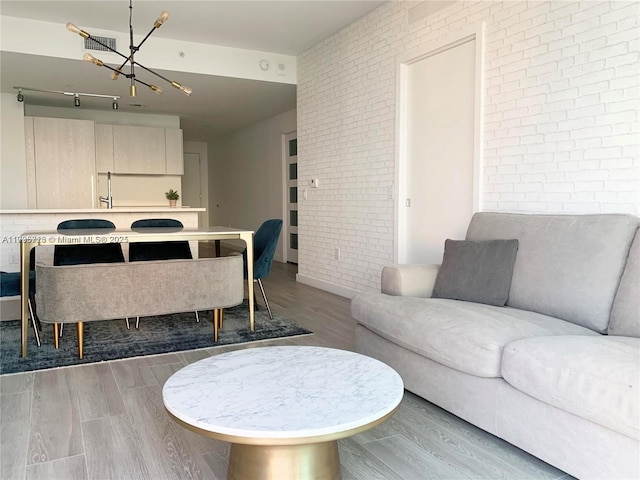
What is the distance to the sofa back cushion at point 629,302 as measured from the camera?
2.07 m

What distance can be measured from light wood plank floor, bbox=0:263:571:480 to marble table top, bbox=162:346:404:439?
39 cm

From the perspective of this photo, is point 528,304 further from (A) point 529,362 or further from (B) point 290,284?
(B) point 290,284

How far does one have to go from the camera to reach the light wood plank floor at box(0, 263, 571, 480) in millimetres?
1805

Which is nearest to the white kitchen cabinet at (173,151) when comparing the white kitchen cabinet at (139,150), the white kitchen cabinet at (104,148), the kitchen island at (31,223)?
the white kitchen cabinet at (139,150)

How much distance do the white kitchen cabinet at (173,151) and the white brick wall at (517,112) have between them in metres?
3.90

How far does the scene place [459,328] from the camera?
83.9 inches

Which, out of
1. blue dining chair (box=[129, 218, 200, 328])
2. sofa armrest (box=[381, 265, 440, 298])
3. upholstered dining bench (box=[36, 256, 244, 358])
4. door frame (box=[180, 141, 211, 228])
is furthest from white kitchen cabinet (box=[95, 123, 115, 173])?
sofa armrest (box=[381, 265, 440, 298])

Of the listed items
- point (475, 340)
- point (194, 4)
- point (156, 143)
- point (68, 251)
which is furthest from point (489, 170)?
point (156, 143)

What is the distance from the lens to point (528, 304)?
8.30 ft

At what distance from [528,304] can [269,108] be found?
5.96 metres

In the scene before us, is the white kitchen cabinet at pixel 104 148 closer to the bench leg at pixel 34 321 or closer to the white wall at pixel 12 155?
the white wall at pixel 12 155

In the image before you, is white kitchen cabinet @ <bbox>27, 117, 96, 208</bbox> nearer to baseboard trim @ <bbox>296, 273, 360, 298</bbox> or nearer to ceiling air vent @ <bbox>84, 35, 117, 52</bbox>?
ceiling air vent @ <bbox>84, 35, 117, 52</bbox>

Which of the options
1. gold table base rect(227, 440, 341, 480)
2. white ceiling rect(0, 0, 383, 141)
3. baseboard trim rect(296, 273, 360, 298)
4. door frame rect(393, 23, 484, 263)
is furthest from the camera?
baseboard trim rect(296, 273, 360, 298)

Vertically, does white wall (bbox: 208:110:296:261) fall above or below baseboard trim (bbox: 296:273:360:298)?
above
